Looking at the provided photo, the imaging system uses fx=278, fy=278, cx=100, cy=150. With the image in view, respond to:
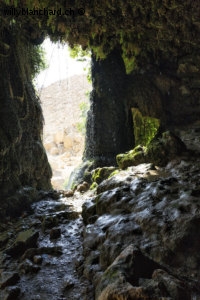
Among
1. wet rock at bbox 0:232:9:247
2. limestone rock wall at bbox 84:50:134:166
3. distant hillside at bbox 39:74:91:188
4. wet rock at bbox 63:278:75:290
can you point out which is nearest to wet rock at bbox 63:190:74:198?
limestone rock wall at bbox 84:50:134:166

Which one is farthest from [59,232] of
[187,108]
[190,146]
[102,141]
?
[187,108]

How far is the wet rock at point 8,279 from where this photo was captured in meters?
3.19

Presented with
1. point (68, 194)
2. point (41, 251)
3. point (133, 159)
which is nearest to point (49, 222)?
point (41, 251)

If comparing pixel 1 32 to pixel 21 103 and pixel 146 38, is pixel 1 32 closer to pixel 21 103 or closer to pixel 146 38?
pixel 21 103

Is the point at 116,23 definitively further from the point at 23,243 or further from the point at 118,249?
the point at 118,249

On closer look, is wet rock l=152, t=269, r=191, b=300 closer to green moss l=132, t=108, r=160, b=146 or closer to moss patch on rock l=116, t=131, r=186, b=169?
moss patch on rock l=116, t=131, r=186, b=169

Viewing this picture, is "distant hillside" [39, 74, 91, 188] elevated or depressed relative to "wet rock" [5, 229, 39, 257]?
elevated

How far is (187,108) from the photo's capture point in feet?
32.4

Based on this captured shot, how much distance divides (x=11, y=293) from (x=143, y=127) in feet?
26.3

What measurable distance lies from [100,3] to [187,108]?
485 cm

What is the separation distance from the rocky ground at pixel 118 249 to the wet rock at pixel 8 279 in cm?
1

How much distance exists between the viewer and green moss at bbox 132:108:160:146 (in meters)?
10.1

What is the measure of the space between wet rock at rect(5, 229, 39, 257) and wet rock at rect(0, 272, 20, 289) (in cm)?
58

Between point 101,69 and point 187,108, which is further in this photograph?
point 101,69
